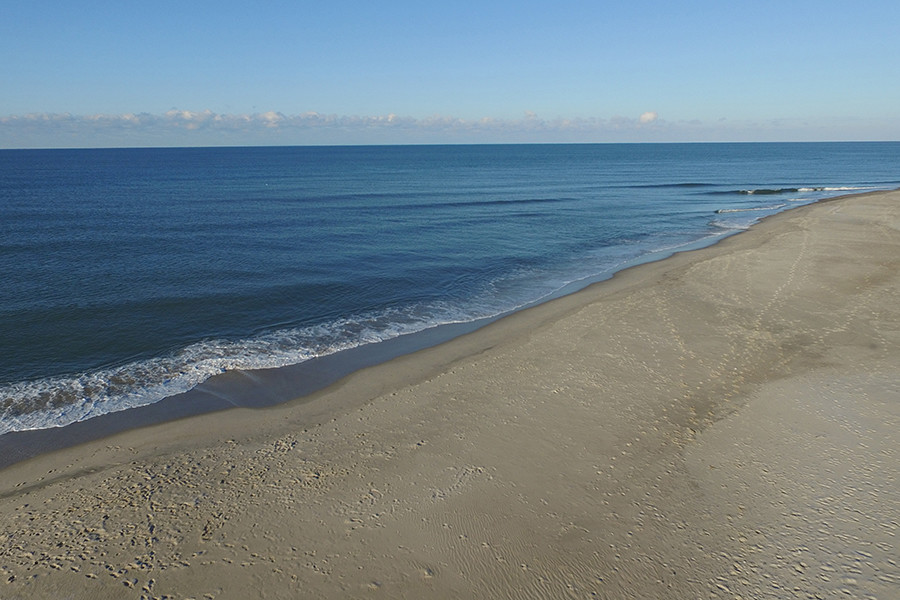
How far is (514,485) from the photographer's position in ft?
35.9

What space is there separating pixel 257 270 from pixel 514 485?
75.9 ft

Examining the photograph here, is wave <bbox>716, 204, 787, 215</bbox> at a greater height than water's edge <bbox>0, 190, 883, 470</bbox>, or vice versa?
wave <bbox>716, 204, 787, 215</bbox>

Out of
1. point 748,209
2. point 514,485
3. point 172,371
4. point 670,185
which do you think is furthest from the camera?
point 670,185

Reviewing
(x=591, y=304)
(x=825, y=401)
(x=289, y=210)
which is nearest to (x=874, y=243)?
(x=591, y=304)

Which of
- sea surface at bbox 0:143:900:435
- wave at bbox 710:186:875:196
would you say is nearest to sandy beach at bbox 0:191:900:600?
sea surface at bbox 0:143:900:435

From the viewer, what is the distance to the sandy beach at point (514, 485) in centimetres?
865

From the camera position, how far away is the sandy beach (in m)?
8.65

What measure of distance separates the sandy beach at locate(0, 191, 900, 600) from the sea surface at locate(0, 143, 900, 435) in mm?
4289

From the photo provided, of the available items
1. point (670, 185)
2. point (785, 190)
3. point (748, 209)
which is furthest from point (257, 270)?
point (785, 190)

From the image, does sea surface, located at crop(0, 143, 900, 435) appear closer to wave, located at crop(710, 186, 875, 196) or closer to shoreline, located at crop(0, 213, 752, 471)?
shoreline, located at crop(0, 213, 752, 471)

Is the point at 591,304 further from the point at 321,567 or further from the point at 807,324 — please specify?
the point at 321,567

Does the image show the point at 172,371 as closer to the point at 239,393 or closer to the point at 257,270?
the point at 239,393

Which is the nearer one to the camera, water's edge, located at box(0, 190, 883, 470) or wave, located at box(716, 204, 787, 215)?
water's edge, located at box(0, 190, 883, 470)

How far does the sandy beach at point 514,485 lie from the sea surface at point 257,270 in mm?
4289
